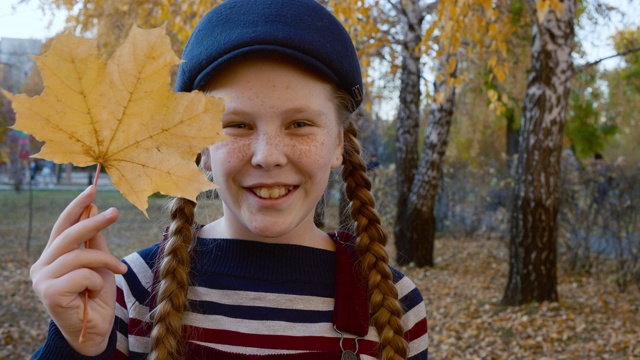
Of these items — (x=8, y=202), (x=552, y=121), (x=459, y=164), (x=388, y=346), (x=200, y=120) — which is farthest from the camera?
(x=8, y=202)

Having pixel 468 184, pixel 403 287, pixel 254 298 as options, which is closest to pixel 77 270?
pixel 254 298

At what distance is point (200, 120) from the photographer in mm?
1029

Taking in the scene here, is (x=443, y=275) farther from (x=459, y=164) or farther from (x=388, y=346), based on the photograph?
(x=388, y=346)

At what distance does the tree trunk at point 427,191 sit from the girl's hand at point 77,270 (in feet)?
23.4

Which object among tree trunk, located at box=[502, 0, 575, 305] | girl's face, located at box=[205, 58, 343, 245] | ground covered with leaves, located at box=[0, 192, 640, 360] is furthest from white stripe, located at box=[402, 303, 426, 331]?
tree trunk, located at box=[502, 0, 575, 305]

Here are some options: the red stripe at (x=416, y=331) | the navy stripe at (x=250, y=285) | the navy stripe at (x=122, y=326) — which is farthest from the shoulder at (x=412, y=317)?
the navy stripe at (x=122, y=326)

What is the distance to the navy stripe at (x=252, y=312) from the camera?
1444mm

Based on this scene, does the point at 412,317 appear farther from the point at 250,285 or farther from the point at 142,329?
the point at 142,329

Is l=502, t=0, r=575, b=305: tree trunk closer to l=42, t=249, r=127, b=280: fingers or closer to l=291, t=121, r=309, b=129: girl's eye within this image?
l=291, t=121, r=309, b=129: girl's eye

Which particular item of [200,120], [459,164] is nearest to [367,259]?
[200,120]

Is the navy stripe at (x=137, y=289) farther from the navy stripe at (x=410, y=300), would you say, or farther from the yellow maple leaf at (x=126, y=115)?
the navy stripe at (x=410, y=300)

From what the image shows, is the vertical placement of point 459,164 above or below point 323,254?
above

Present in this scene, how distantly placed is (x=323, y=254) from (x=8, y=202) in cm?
1661

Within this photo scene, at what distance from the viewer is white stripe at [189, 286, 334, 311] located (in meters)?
1.46
